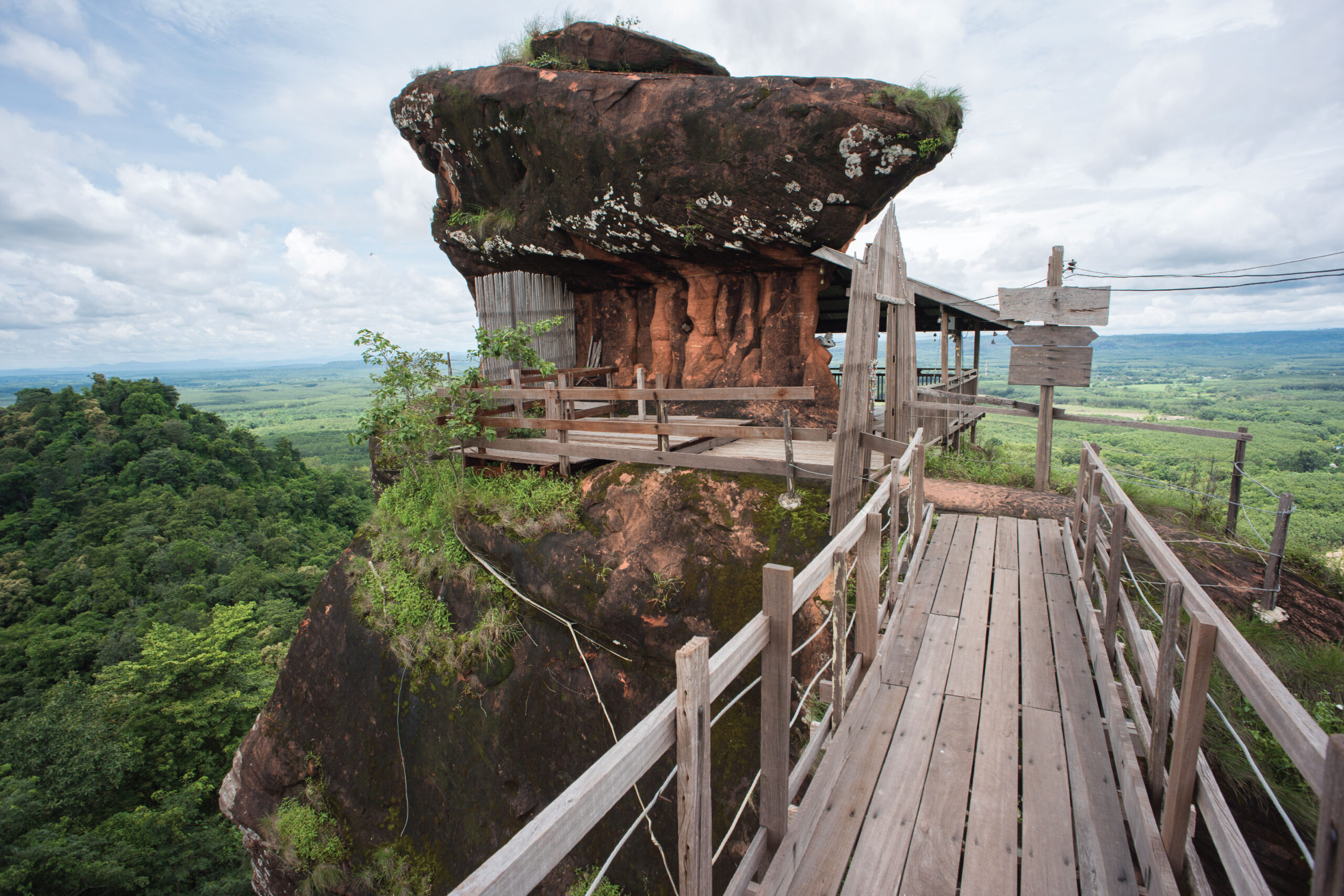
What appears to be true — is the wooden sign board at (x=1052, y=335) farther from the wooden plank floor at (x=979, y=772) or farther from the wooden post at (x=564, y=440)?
the wooden post at (x=564, y=440)

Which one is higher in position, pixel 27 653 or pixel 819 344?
pixel 819 344

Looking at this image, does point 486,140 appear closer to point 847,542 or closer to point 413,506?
point 413,506

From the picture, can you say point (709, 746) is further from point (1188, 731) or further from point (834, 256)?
point (834, 256)

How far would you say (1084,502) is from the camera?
5703 millimetres

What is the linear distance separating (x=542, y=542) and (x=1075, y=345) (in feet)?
24.0

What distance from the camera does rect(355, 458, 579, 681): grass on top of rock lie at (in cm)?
779

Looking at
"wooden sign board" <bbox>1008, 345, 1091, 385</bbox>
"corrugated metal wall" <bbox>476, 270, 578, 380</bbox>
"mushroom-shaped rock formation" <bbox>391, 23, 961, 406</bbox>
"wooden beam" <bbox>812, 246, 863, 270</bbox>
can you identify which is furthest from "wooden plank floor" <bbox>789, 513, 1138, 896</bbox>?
"corrugated metal wall" <bbox>476, 270, 578, 380</bbox>

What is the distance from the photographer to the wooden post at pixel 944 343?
1200 centimetres

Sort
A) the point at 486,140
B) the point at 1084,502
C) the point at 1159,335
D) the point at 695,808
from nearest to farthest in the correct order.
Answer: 1. the point at 695,808
2. the point at 1084,502
3. the point at 486,140
4. the point at 1159,335

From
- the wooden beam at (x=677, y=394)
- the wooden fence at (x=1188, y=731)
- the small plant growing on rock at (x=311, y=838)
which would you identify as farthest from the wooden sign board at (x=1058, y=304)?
the small plant growing on rock at (x=311, y=838)

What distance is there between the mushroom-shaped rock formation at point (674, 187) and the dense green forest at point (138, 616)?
16227mm

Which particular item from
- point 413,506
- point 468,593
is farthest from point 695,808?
point 413,506

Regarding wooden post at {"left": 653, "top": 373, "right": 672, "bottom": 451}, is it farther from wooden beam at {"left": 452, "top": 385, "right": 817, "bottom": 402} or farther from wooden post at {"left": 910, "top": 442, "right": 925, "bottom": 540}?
wooden post at {"left": 910, "top": 442, "right": 925, "bottom": 540}

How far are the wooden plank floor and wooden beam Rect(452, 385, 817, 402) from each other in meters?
→ 2.49
